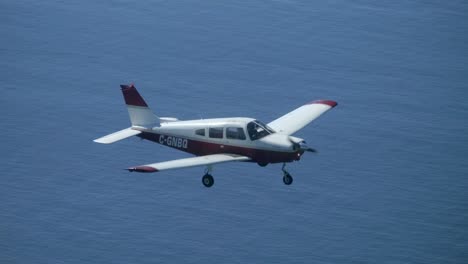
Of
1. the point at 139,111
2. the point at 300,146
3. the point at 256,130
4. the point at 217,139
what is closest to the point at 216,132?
the point at 217,139

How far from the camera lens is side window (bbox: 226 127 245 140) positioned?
70.3m

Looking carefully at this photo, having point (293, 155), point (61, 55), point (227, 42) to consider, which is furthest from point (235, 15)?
point (293, 155)

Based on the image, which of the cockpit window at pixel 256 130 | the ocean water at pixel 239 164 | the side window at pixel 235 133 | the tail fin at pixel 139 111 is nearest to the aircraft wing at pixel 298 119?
the cockpit window at pixel 256 130

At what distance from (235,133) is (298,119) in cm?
897

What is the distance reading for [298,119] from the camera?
255 feet

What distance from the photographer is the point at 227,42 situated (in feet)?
493

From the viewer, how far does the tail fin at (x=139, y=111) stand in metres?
75.7

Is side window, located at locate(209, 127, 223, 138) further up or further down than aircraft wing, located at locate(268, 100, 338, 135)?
further down

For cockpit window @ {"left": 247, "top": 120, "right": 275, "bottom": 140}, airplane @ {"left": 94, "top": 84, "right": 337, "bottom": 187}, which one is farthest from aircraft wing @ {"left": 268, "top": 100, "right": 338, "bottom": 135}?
cockpit window @ {"left": 247, "top": 120, "right": 275, "bottom": 140}

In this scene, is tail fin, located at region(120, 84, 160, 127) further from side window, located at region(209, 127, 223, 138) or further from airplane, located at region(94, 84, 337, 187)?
side window, located at region(209, 127, 223, 138)

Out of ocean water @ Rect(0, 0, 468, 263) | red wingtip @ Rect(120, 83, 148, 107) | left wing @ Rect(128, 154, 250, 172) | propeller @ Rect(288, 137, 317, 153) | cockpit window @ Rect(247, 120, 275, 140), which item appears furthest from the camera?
ocean water @ Rect(0, 0, 468, 263)

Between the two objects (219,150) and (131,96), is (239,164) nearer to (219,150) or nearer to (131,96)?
(131,96)

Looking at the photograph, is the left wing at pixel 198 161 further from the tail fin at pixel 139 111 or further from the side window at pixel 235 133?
the tail fin at pixel 139 111

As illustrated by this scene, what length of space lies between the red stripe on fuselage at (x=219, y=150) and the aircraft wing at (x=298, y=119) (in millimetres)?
4286
